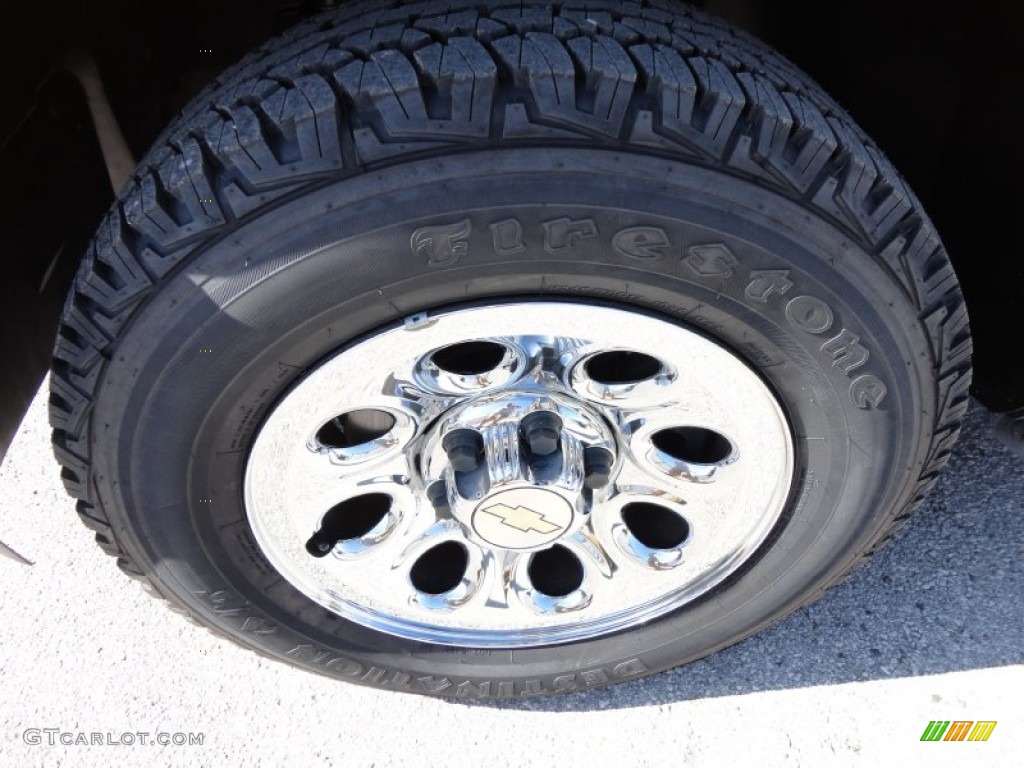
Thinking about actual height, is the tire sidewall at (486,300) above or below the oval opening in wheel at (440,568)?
above

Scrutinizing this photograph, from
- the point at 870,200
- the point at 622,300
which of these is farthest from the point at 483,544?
the point at 870,200

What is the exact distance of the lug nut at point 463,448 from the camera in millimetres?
1741

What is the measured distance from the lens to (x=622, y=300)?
1.49 meters

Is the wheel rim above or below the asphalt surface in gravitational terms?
above

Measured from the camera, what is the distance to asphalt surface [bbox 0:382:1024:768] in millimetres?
2035

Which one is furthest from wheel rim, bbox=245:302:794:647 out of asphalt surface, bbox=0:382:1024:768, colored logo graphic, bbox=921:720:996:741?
colored logo graphic, bbox=921:720:996:741

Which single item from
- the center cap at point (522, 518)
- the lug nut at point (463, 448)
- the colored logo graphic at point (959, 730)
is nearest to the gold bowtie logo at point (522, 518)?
the center cap at point (522, 518)

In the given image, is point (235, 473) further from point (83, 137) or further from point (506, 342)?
point (83, 137)

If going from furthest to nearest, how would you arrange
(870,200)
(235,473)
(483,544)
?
(483,544) → (235,473) → (870,200)

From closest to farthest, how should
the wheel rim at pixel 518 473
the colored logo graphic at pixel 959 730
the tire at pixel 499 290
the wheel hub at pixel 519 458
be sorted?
the tire at pixel 499 290, the wheel rim at pixel 518 473, the wheel hub at pixel 519 458, the colored logo graphic at pixel 959 730

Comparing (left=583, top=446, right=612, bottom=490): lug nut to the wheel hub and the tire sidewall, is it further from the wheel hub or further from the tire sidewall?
the tire sidewall

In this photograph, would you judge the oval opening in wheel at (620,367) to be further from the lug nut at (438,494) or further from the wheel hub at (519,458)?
the lug nut at (438,494)

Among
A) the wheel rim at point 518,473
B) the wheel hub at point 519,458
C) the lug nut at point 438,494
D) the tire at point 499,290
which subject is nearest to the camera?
the tire at point 499,290

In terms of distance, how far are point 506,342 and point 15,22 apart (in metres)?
1.13
